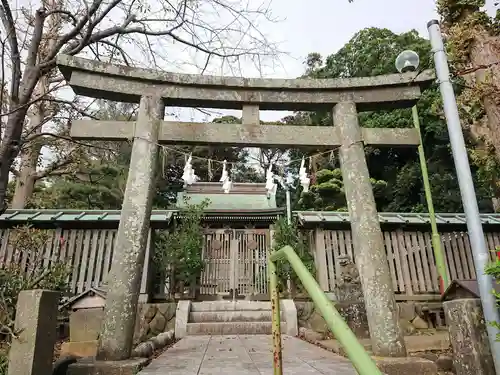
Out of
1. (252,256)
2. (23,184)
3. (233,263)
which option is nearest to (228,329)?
(233,263)

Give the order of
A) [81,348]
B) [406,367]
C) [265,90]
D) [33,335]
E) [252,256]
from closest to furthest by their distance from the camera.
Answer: [33,335], [406,367], [265,90], [81,348], [252,256]

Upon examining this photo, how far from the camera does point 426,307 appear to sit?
9367 mm

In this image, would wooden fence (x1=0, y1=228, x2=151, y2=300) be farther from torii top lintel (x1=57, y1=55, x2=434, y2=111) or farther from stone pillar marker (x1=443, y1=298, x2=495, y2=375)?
stone pillar marker (x1=443, y1=298, x2=495, y2=375)

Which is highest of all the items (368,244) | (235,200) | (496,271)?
(235,200)

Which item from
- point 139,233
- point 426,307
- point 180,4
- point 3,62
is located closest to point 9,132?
point 3,62

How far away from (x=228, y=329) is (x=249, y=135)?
5.12 meters

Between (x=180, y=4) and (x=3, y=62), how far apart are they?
3.11 metres

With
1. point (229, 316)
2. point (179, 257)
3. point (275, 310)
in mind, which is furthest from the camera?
point (179, 257)

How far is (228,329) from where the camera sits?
8227 mm

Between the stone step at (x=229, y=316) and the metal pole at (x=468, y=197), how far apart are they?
622cm

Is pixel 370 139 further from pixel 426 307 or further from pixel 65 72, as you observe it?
pixel 426 307

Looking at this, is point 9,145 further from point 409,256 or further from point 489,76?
point 409,256

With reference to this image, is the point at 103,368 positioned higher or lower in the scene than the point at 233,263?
lower

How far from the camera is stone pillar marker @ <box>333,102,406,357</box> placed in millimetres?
4281
